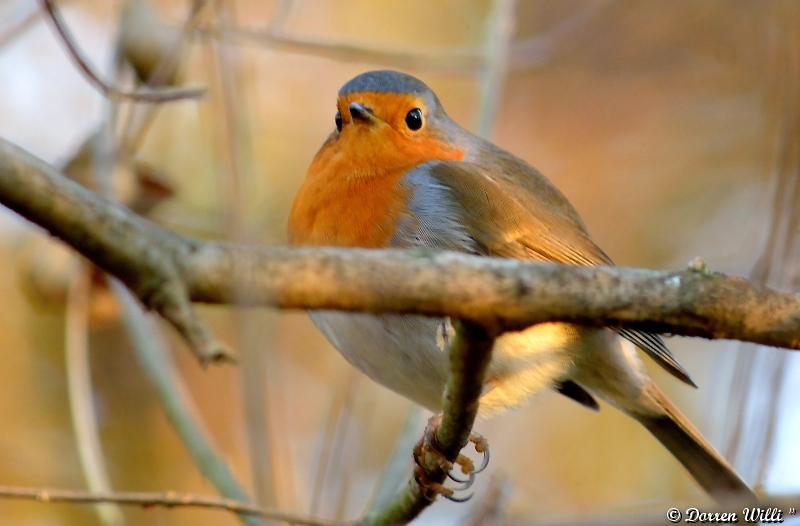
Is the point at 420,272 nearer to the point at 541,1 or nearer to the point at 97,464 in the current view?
the point at 97,464

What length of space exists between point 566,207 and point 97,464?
2268mm

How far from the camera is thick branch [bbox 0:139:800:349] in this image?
4.59 ft

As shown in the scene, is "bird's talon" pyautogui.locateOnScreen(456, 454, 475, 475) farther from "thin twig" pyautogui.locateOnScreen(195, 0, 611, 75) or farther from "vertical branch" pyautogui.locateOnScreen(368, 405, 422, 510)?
"thin twig" pyautogui.locateOnScreen(195, 0, 611, 75)

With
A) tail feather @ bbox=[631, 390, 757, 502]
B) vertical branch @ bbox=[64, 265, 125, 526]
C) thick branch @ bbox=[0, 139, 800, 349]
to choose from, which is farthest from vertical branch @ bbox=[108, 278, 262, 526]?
thick branch @ bbox=[0, 139, 800, 349]

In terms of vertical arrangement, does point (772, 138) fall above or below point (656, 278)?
above

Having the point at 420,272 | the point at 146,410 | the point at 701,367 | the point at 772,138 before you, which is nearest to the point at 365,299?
the point at 420,272

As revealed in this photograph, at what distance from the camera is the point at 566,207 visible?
402cm

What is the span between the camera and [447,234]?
11.4 ft

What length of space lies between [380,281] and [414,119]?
2350mm

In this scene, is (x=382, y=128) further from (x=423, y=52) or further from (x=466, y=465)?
(x=423, y=52)

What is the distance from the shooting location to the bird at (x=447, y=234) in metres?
3.38

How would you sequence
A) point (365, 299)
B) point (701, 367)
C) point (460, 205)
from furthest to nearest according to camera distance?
point (701, 367) < point (460, 205) < point (365, 299)

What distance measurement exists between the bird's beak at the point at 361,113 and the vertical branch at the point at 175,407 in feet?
3.27

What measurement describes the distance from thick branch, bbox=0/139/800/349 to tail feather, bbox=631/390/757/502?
2234 mm
